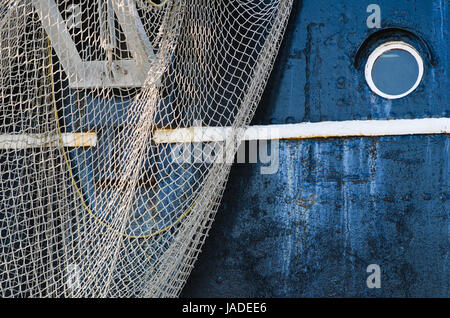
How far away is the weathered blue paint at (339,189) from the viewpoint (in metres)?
2.98

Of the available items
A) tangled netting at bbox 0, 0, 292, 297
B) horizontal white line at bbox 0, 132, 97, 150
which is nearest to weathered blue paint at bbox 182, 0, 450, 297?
tangled netting at bbox 0, 0, 292, 297

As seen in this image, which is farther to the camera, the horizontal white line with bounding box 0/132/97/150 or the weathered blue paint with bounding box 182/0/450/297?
the horizontal white line with bounding box 0/132/97/150

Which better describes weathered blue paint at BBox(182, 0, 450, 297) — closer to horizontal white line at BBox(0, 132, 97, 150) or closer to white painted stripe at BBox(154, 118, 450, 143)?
white painted stripe at BBox(154, 118, 450, 143)

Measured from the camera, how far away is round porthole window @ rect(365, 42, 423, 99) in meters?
3.08

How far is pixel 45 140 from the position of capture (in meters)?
3.47

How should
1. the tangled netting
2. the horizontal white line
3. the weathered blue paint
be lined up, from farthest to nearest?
the horizontal white line, the tangled netting, the weathered blue paint

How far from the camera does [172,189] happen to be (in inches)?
128

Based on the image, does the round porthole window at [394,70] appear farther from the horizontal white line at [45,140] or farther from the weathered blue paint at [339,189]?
the horizontal white line at [45,140]

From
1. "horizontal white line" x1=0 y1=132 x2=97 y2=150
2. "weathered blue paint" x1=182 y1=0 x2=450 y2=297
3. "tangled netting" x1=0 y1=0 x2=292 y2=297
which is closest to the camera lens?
"weathered blue paint" x1=182 y1=0 x2=450 y2=297

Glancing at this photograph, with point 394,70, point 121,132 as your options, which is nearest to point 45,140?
point 121,132

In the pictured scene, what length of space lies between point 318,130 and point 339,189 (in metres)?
0.38

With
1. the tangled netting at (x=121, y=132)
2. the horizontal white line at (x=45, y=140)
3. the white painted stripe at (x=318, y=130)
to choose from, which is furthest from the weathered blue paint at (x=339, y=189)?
the horizontal white line at (x=45, y=140)
